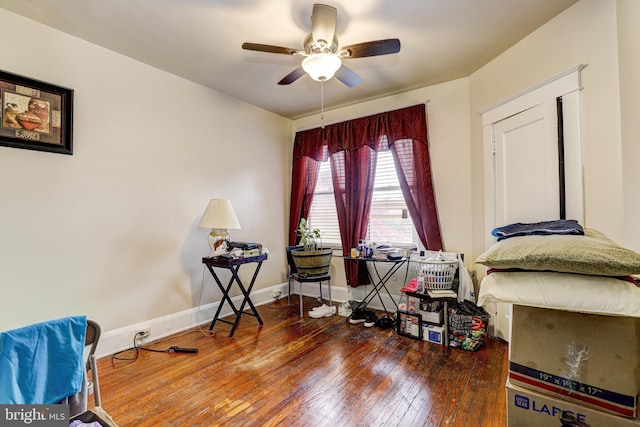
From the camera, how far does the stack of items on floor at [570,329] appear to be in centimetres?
112

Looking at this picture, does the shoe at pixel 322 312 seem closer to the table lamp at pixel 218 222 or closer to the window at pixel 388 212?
the window at pixel 388 212

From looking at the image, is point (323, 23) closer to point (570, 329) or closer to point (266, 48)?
point (266, 48)

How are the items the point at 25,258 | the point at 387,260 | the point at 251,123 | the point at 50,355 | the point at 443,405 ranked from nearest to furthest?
the point at 50,355
the point at 443,405
the point at 25,258
the point at 387,260
the point at 251,123

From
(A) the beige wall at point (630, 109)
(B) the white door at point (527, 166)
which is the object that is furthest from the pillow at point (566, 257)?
(B) the white door at point (527, 166)

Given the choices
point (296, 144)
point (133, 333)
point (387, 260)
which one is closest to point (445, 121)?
point (387, 260)

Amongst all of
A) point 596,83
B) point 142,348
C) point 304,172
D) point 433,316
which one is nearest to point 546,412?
point 433,316

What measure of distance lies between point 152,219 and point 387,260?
7.92 ft

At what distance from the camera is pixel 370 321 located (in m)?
3.13

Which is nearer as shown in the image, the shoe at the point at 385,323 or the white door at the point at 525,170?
the white door at the point at 525,170

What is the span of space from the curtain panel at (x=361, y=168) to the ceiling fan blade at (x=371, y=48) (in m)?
1.40

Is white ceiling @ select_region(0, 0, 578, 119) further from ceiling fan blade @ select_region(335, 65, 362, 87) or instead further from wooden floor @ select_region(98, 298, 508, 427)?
wooden floor @ select_region(98, 298, 508, 427)

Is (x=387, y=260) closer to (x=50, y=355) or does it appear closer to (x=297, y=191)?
(x=297, y=191)

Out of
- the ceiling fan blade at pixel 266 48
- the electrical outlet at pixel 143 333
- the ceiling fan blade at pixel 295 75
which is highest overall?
the ceiling fan blade at pixel 266 48

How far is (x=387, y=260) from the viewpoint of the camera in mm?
3102
